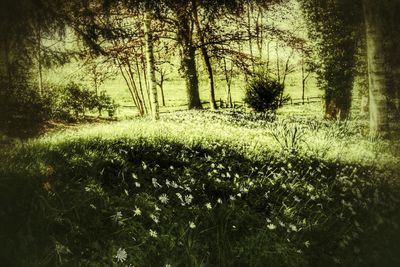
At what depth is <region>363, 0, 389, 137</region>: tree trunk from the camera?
5746 millimetres

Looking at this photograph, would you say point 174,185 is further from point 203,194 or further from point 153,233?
point 153,233

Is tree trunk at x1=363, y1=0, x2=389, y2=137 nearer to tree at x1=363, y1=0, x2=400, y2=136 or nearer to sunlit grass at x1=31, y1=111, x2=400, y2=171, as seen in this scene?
tree at x1=363, y1=0, x2=400, y2=136

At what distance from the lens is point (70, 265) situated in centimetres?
357

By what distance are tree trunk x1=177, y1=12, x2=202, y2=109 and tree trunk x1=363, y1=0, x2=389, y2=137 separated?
244 cm

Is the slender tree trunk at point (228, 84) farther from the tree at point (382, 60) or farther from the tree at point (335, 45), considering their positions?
the tree at point (382, 60)

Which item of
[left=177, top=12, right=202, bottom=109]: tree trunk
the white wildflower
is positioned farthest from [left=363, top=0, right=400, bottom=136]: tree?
the white wildflower

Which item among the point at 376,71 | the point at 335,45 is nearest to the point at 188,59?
the point at 335,45

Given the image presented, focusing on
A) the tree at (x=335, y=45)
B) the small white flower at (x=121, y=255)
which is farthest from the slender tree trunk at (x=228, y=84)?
the small white flower at (x=121, y=255)

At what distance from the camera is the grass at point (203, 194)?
3.78m

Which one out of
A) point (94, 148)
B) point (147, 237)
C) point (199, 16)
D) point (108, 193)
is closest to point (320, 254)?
point (147, 237)

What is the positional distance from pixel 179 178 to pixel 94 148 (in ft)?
3.23

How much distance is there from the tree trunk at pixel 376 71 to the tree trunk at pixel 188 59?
2443mm

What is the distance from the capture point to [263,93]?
540cm

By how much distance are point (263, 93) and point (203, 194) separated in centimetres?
166
